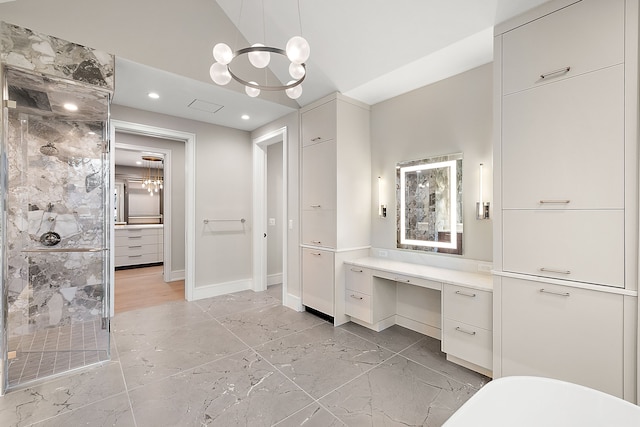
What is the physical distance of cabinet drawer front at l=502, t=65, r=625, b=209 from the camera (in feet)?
5.41

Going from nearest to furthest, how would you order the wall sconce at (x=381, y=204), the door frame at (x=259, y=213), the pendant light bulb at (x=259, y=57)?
the pendant light bulb at (x=259, y=57)
the wall sconce at (x=381, y=204)
the door frame at (x=259, y=213)

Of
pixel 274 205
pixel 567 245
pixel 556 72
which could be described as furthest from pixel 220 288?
pixel 556 72

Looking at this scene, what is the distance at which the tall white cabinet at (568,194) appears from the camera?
1.61 meters

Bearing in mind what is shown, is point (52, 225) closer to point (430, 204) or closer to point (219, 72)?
point (219, 72)

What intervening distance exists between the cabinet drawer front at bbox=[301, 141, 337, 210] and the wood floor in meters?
2.59

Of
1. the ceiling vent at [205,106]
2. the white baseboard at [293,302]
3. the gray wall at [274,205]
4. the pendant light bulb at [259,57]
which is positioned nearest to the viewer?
the pendant light bulb at [259,57]

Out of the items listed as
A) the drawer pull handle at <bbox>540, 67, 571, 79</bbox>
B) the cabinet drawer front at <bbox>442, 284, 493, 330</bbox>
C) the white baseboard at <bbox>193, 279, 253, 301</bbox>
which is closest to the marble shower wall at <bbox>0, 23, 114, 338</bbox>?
the white baseboard at <bbox>193, 279, 253, 301</bbox>

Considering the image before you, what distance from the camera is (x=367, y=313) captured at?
10.1ft

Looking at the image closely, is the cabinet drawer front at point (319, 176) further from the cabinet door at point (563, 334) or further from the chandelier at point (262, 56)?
the cabinet door at point (563, 334)

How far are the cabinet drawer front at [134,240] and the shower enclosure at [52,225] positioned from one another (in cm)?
411

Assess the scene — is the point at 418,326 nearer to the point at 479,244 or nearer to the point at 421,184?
the point at 479,244

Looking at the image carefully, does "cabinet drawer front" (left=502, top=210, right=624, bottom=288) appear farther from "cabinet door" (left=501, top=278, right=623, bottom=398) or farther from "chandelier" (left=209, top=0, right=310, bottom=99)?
"chandelier" (left=209, top=0, right=310, bottom=99)

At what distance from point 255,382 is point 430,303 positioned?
74.0 inches

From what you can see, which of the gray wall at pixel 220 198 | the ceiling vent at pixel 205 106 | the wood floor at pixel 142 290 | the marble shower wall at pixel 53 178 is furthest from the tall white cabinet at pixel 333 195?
the wood floor at pixel 142 290
